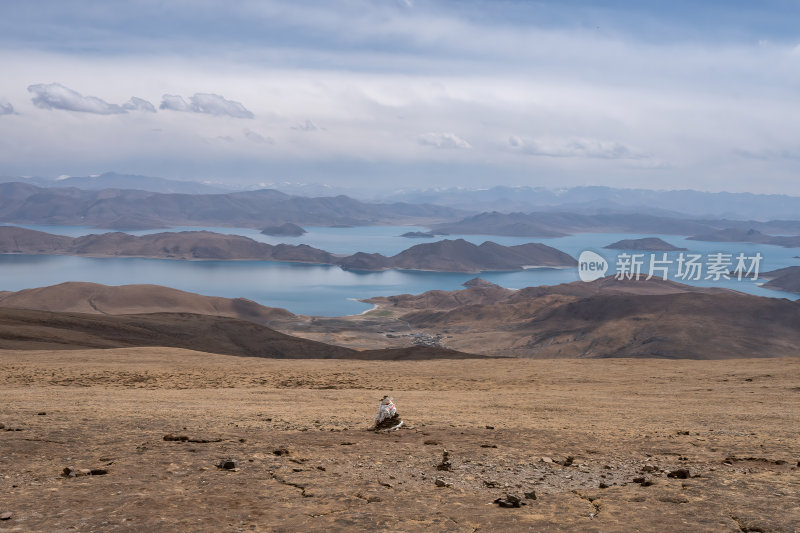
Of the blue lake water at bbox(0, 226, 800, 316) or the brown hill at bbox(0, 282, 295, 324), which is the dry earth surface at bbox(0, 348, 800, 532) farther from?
the blue lake water at bbox(0, 226, 800, 316)

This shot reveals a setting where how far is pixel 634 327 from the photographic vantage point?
8112 centimetres

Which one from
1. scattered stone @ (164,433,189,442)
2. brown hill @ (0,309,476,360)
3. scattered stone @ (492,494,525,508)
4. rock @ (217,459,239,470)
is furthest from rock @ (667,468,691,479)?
brown hill @ (0,309,476,360)

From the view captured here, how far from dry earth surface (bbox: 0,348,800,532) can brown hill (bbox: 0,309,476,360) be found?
18.8 meters

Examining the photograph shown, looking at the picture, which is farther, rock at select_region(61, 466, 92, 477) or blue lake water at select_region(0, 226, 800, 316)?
blue lake water at select_region(0, 226, 800, 316)

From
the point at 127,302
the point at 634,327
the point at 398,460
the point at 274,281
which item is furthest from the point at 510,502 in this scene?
the point at 274,281

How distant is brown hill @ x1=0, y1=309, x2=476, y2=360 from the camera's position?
34719 mm

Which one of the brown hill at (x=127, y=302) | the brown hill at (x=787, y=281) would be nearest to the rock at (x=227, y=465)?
the brown hill at (x=127, y=302)

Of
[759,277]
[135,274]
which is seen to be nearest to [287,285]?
[135,274]

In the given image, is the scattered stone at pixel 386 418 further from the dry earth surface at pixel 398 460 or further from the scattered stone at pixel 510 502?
the scattered stone at pixel 510 502

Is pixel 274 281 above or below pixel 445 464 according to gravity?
below

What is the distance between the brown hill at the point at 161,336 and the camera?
34719 mm

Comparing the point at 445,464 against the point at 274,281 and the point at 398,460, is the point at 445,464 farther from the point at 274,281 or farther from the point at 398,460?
the point at 274,281

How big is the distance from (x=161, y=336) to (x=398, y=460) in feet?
132

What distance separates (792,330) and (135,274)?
158m
